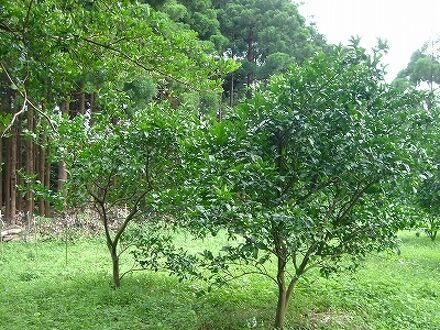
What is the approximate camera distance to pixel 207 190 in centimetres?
345

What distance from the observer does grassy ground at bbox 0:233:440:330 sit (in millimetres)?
4773

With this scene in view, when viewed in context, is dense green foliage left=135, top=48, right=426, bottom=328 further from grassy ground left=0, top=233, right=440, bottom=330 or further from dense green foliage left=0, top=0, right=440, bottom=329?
grassy ground left=0, top=233, right=440, bottom=330

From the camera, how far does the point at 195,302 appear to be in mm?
5332

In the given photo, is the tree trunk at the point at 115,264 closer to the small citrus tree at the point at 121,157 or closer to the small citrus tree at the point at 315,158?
the small citrus tree at the point at 121,157

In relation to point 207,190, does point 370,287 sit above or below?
below

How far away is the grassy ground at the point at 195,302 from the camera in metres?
4.77

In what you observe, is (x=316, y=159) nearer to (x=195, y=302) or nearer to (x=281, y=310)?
(x=281, y=310)

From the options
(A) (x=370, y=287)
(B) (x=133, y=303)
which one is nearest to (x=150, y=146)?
(B) (x=133, y=303)

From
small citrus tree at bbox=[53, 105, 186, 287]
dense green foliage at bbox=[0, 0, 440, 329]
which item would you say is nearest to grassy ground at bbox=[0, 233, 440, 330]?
dense green foliage at bbox=[0, 0, 440, 329]

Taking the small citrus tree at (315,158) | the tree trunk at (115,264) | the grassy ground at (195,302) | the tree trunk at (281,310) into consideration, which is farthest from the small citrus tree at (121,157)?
the tree trunk at (281,310)

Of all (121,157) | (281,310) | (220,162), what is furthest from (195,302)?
(220,162)

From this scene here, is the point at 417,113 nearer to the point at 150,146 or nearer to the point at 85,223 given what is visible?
the point at 150,146

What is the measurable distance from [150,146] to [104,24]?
1.71 m

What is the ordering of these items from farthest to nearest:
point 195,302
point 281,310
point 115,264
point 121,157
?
point 115,264 → point 195,302 → point 121,157 → point 281,310
